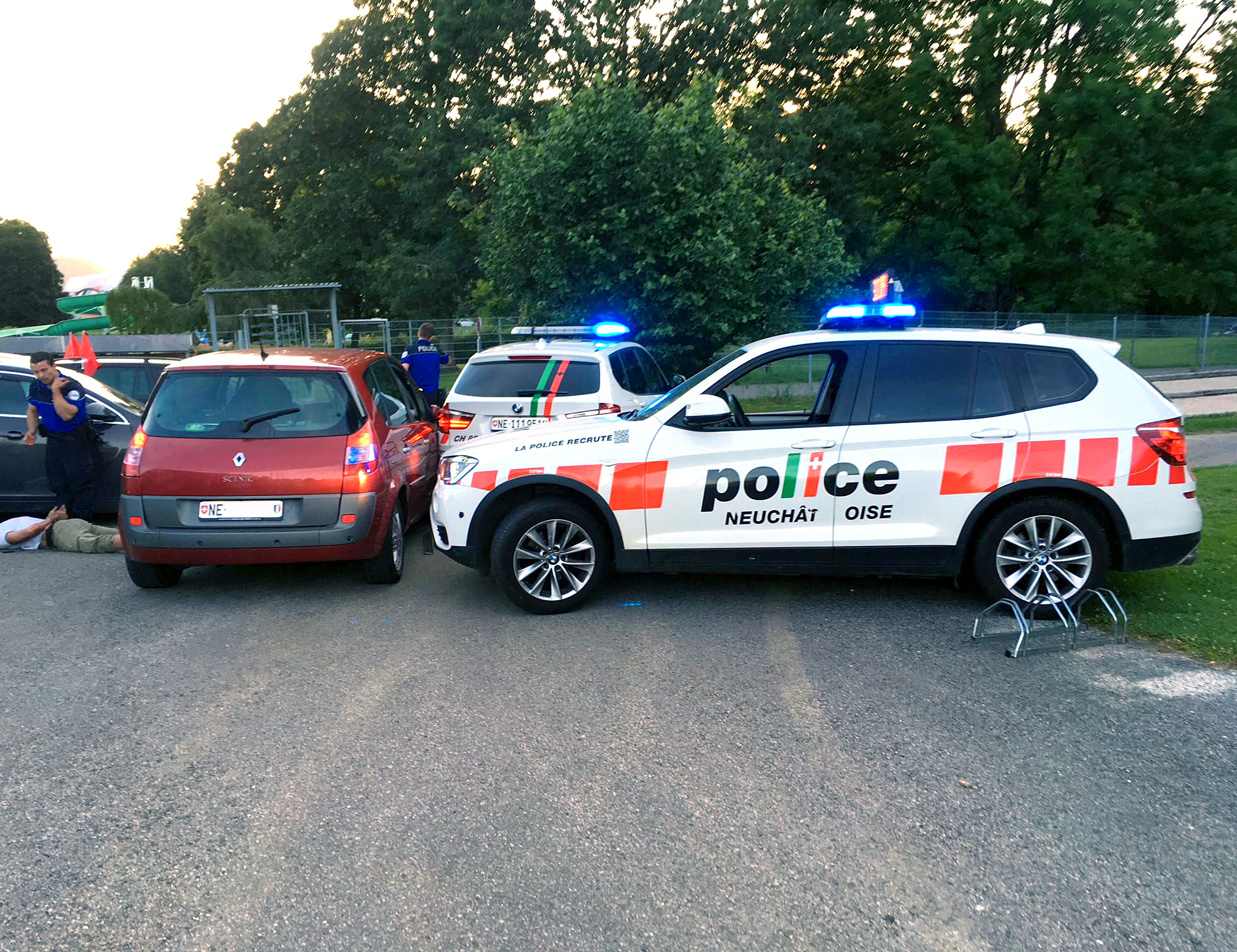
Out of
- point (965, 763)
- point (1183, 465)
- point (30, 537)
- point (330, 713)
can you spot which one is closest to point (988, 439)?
point (1183, 465)

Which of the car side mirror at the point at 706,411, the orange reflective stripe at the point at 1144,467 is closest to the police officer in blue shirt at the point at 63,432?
the car side mirror at the point at 706,411

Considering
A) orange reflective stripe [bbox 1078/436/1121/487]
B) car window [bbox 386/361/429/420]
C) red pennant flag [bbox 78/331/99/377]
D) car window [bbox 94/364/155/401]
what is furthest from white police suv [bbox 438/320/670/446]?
car window [bbox 94/364/155/401]

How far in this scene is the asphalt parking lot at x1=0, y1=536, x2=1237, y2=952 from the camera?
3119mm

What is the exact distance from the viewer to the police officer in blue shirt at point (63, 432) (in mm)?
8570

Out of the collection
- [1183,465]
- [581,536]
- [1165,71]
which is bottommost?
[581,536]

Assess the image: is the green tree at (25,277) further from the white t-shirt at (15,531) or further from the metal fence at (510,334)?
the white t-shirt at (15,531)

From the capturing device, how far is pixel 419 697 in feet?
16.5

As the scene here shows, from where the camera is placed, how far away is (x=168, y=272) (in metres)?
100

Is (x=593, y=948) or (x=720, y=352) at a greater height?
(x=720, y=352)

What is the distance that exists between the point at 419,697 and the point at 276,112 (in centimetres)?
3894

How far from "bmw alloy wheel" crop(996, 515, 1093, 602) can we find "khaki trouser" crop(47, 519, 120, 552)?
711 centimetres

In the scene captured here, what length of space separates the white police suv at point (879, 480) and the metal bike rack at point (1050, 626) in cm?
9

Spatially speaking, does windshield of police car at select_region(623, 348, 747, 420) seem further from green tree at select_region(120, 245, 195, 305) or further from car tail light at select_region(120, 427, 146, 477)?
green tree at select_region(120, 245, 195, 305)

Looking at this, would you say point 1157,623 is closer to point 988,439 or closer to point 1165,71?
point 988,439
